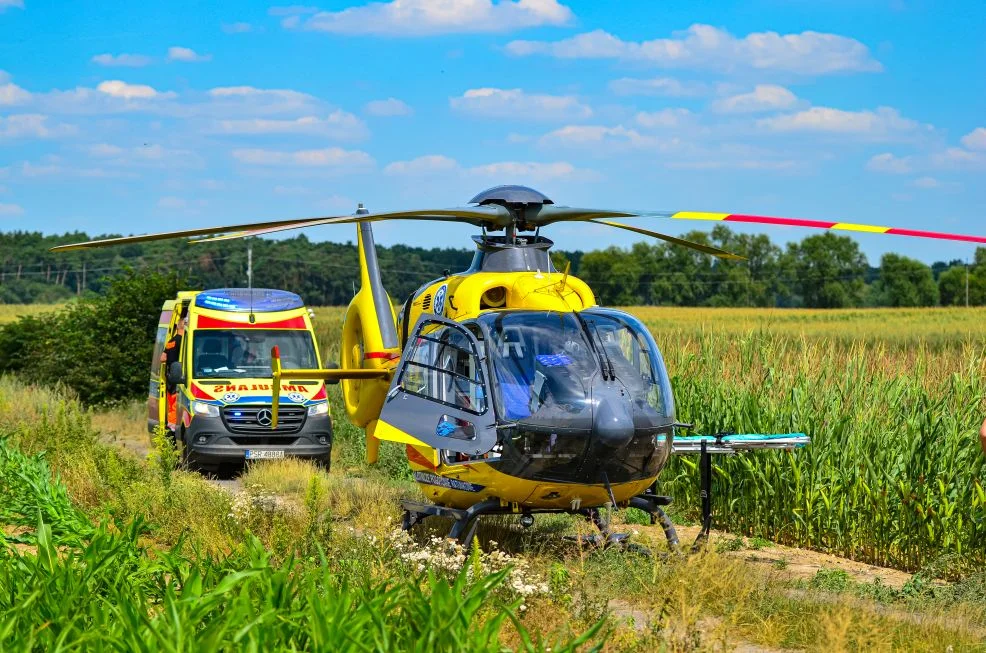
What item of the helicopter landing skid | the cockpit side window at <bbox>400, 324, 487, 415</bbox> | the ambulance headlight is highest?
the cockpit side window at <bbox>400, 324, 487, 415</bbox>

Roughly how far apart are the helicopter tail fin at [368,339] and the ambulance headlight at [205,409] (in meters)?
4.65

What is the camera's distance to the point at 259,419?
53.7ft

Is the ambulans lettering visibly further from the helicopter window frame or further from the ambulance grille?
the helicopter window frame

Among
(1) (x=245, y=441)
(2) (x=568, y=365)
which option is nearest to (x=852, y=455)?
(2) (x=568, y=365)

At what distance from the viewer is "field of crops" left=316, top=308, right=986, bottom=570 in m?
10.6

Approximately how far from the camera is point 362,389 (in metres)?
11.5

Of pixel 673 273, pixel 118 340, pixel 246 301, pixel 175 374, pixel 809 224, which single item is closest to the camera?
pixel 809 224

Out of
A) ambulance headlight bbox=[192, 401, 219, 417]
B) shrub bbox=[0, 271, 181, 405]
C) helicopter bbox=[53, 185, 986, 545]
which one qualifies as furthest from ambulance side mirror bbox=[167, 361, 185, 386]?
shrub bbox=[0, 271, 181, 405]

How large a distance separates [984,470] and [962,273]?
3490 inches

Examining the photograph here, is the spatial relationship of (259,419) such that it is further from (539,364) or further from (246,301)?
(539,364)

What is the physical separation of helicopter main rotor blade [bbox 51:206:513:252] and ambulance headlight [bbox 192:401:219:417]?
739 cm

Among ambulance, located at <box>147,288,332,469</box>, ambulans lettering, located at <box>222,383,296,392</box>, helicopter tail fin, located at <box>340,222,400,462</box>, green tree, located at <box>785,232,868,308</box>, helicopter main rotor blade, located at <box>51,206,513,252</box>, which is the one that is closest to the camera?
helicopter main rotor blade, located at <box>51,206,513,252</box>

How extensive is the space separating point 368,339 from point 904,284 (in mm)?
87392

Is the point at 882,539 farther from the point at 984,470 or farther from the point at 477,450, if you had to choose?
the point at 477,450
